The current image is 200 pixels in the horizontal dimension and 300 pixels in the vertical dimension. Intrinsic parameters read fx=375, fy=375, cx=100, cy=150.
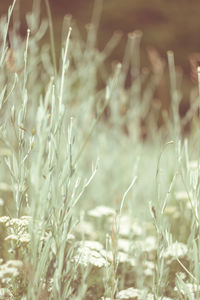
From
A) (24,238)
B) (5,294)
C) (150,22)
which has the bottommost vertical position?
(5,294)

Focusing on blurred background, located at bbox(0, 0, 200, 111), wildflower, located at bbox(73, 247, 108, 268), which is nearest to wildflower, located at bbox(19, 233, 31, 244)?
wildflower, located at bbox(73, 247, 108, 268)

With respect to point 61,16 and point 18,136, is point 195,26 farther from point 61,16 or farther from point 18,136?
point 18,136

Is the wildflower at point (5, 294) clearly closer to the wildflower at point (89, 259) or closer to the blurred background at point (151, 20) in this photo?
the wildflower at point (89, 259)

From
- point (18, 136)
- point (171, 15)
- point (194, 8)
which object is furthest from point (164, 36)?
point (18, 136)

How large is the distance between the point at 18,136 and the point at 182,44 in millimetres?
6558

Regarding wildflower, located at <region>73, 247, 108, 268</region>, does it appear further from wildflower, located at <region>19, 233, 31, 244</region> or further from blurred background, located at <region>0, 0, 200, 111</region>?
blurred background, located at <region>0, 0, 200, 111</region>

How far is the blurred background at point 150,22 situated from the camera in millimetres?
6465

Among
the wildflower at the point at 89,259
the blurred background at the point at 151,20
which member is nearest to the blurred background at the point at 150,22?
the blurred background at the point at 151,20

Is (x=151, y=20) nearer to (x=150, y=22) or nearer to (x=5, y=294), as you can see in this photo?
(x=150, y=22)

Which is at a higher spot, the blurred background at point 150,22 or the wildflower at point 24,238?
the blurred background at point 150,22

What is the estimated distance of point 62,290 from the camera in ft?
2.44

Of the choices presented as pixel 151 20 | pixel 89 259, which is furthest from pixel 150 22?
pixel 89 259

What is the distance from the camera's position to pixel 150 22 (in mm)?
6695

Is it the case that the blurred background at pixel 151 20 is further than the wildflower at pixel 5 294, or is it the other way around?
the blurred background at pixel 151 20
